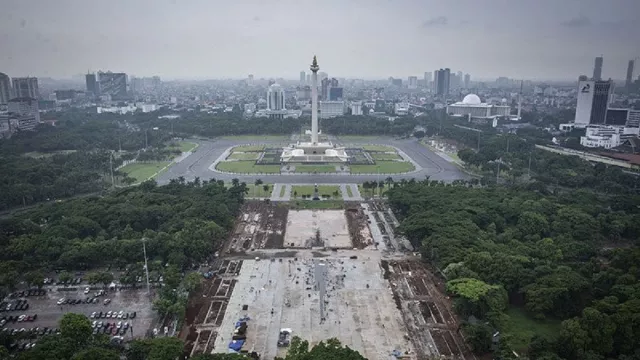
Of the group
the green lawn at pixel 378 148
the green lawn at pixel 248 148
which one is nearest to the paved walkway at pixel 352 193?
the green lawn at pixel 378 148

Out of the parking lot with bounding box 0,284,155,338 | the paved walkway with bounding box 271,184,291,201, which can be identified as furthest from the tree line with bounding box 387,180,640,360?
the parking lot with bounding box 0,284,155,338

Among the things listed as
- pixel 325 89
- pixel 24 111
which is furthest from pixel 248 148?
pixel 325 89

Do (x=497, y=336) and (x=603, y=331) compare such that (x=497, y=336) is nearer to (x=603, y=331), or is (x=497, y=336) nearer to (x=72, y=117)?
(x=603, y=331)

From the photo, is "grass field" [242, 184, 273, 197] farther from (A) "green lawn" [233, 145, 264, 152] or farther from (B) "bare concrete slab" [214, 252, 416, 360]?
(A) "green lawn" [233, 145, 264, 152]

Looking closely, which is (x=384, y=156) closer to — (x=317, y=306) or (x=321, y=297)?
(x=317, y=306)

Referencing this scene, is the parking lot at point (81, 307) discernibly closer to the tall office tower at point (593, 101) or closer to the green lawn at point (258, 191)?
the green lawn at point (258, 191)

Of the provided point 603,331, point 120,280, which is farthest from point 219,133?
point 603,331
